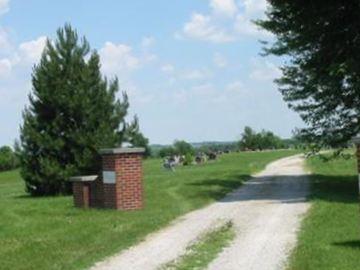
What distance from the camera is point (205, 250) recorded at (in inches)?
467

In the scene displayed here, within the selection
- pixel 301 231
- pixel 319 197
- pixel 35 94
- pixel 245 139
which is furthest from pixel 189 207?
pixel 245 139

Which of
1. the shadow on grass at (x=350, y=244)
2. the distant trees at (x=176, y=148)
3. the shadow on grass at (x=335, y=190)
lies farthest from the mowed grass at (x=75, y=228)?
the distant trees at (x=176, y=148)

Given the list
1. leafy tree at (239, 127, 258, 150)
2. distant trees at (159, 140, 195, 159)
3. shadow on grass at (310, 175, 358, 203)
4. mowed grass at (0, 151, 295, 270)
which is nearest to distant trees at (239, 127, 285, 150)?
leafy tree at (239, 127, 258, 150)

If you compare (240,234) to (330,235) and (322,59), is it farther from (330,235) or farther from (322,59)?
(322,59)

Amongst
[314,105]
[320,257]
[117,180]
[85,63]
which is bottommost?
[320,257]

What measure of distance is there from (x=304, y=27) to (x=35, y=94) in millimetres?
9648

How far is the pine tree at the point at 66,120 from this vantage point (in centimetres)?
2561

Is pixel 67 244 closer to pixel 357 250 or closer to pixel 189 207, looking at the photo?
pixel 357 250

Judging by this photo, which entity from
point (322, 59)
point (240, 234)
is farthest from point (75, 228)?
point (322, 59)

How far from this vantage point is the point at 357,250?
11.2 meters

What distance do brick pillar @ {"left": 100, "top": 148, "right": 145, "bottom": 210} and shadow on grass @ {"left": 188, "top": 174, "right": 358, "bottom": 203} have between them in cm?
321

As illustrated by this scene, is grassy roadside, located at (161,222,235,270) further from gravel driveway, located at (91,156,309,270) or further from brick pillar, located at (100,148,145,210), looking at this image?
brick pillar, located at (100,148,145,210)

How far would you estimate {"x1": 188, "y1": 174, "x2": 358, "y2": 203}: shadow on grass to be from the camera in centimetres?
2104

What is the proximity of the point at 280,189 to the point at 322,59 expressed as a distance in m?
4.50
